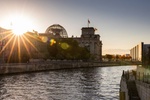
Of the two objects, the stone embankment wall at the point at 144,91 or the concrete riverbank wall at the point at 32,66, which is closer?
the stone embankment wall at the point at 144,91

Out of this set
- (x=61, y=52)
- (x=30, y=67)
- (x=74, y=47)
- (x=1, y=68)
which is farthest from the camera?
(x=74, y=47)

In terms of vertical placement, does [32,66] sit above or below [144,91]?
above

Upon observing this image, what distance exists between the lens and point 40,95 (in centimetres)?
4256

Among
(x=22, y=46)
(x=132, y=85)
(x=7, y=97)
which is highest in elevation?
(x=22, y=46)

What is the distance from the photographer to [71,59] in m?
186

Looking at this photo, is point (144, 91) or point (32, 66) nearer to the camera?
point (144, 91)

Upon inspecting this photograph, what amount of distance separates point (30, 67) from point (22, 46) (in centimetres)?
4536

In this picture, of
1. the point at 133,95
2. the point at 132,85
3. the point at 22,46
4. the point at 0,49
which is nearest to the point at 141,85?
the point at 133,95

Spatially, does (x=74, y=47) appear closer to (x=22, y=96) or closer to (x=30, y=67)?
(x=30, y=67)

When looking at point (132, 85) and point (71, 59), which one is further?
point (71, 59)

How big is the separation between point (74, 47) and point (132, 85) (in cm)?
15560

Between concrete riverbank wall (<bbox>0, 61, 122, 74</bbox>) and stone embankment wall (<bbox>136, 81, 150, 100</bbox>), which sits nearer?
stone embankment wall (<bbox>136, 81, 150, 100</bbox>)

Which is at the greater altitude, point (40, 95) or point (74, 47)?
point (74, 47)

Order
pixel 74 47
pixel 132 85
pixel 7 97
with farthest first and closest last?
pixel 74 47
pixel 7 97
pixel 132 85
